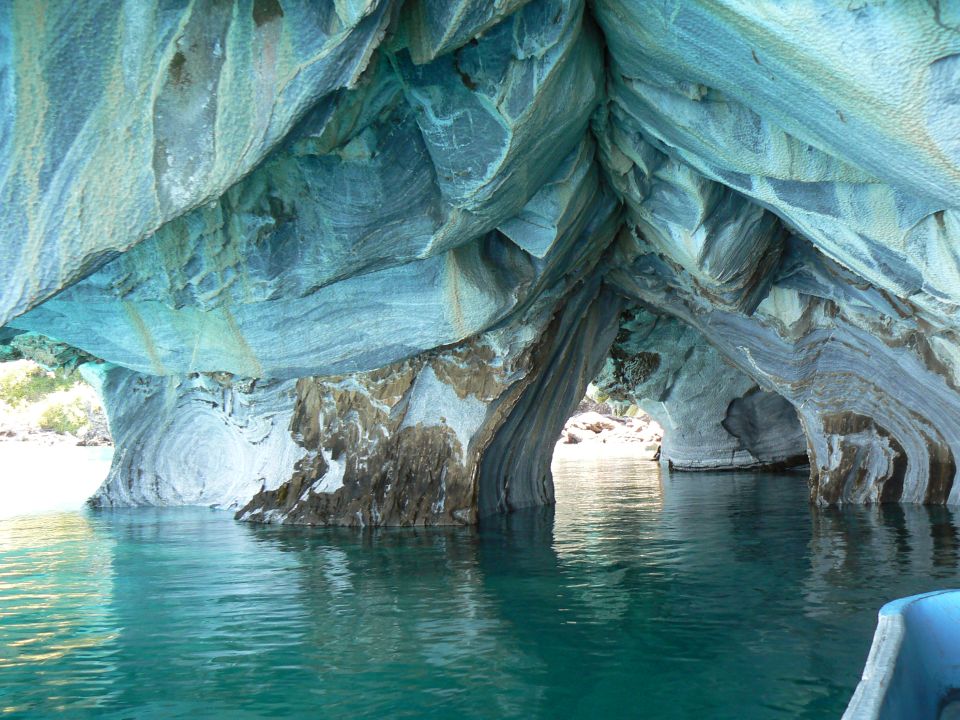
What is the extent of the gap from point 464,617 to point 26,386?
4920 centimetres

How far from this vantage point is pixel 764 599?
22.4 ft

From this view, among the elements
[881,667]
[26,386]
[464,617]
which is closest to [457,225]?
[464,617]

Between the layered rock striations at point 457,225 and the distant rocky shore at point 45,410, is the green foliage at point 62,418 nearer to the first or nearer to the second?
the distant rocky shore at point 45,410

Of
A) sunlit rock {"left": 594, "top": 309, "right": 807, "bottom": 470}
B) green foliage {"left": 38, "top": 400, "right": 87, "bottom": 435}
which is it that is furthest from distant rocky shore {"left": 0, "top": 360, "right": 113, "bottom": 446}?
sunlit rock {"left": 594, "top": 309, "right": 807, "bottom": 470}

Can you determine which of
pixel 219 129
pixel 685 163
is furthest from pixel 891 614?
pixel 685 163

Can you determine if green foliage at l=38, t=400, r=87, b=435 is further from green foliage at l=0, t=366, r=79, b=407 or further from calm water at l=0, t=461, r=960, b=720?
calm water at l=0, t=461, r=960, b=720

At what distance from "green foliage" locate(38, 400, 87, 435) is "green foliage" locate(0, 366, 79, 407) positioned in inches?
38.6

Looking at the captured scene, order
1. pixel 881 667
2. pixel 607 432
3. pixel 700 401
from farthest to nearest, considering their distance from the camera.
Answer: pixel 607 432 < pixel 700 401 < pixel 881 667

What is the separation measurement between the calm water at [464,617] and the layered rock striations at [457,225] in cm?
181

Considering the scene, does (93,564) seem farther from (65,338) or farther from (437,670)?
(437,670)

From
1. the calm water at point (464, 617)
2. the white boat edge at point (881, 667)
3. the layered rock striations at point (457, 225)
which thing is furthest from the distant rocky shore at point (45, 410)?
the white boat edge at point (881, 667)

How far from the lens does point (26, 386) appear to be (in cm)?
Result: 4912

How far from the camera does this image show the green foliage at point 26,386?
48.0m

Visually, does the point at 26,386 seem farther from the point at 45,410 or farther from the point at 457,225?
the point at 457,225
